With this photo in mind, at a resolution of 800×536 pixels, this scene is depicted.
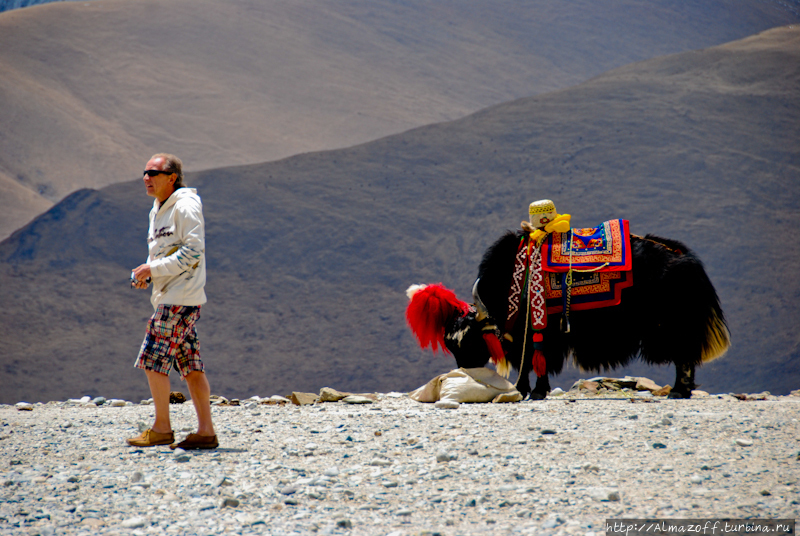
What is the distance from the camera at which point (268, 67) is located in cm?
3672

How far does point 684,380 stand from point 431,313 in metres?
1.94

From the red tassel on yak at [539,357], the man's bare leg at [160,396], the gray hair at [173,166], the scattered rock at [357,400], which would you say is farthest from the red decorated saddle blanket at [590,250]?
the man's bare leg at [160,396]

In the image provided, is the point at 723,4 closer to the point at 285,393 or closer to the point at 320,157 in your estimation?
the point at 320,157

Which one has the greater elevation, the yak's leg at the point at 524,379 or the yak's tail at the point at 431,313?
the yak's tail at the point at 431,313

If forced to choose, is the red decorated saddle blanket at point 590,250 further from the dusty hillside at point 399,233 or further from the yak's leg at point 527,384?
the dusty hillside at point 399,233

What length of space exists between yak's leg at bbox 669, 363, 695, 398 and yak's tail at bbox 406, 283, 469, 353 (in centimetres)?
164

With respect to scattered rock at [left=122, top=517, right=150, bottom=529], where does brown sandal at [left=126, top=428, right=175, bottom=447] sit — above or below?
above

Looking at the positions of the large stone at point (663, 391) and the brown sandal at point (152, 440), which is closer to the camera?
the brown sandal at point (152, 440)

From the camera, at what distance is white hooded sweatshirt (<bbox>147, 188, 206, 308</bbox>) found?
11.9 feet

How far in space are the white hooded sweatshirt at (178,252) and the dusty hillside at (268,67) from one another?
2144 cm

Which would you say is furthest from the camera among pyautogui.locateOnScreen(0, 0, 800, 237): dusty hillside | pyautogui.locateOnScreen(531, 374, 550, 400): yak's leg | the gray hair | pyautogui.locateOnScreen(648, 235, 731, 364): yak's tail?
pyautogui.locateOnScreen(0, 0, 800, 237): dusty hillside

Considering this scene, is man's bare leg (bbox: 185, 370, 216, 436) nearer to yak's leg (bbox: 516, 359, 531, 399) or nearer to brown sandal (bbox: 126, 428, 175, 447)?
brown sandal (bbox: 126, 428, 175, 447)

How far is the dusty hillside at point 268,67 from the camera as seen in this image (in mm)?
28391

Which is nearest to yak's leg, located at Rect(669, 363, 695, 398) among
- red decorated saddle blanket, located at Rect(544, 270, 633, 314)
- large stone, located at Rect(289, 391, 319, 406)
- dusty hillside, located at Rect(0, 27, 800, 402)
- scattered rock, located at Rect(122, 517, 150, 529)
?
red decorated saddle blanket, located at Rect(544, 270, 633, 314)
